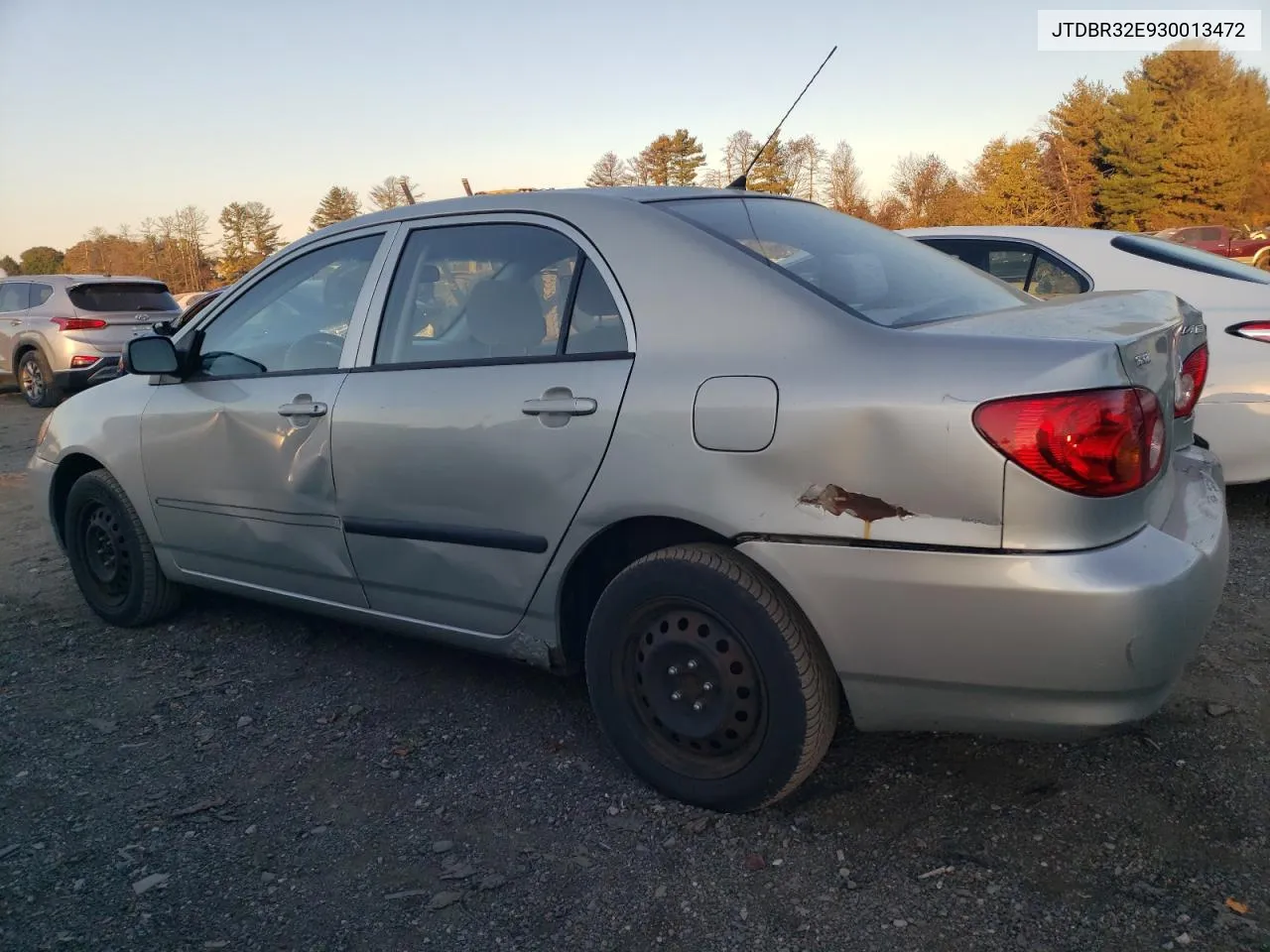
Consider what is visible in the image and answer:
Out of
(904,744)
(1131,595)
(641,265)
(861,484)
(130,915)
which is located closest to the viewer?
(1131,595)

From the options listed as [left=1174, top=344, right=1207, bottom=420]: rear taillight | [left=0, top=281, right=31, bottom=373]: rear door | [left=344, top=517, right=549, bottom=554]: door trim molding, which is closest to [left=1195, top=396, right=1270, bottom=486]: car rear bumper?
[left=1174, top=344, right=1207, bottom=420]: rear taillight

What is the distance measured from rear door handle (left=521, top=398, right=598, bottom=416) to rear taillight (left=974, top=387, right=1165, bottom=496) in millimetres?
984

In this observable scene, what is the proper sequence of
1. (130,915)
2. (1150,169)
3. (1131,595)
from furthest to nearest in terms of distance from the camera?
(1150,169) < (130,915) < (1131,595)

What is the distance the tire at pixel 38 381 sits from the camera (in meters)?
12.8

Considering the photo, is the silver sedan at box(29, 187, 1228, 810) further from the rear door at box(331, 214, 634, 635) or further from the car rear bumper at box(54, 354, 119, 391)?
the car rear bumper at box(54, 354, 119, 391)

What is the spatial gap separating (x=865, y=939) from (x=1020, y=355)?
125 cm

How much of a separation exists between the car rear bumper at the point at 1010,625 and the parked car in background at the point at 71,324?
12289 mm

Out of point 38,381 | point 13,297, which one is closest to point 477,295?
point 38,381

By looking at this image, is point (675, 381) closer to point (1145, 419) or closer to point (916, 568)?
point (916, 568)

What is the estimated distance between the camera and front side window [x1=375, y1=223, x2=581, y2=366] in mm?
2854

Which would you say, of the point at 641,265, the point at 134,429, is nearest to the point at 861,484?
the point at 641,265

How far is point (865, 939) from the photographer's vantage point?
2104mm

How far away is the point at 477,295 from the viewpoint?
305cm

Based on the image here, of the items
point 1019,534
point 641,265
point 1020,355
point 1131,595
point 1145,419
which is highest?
point 641,265
